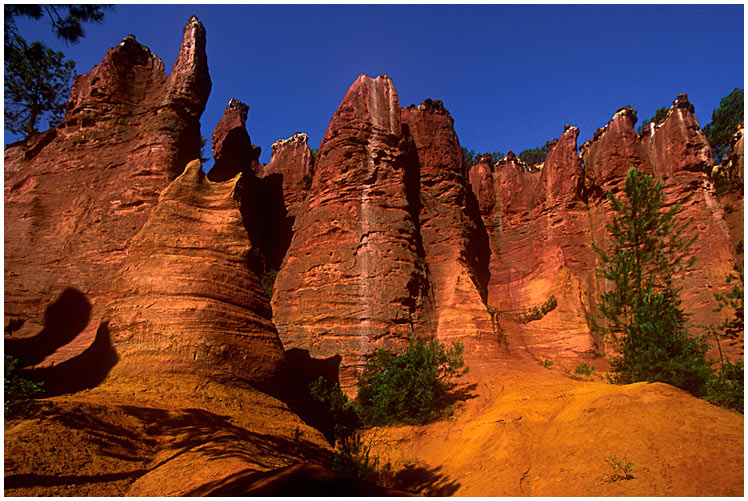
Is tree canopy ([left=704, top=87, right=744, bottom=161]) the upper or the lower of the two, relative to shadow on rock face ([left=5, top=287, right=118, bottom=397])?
upper

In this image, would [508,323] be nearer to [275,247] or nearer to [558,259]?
[558,259]

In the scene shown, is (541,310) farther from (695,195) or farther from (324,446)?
(324,446)

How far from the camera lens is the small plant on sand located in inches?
261

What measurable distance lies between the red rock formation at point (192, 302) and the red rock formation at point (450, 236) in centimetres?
825

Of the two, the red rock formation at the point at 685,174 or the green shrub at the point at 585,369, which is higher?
the red rock formation at the point at 685,174

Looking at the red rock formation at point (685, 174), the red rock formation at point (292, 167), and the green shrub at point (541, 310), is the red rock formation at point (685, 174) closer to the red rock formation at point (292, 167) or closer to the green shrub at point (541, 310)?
the green shrub at point (541, 310)

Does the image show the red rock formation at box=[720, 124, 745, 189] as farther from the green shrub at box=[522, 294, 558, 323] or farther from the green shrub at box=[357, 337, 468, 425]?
the green shrub at box=[357, 337, 468, 425]

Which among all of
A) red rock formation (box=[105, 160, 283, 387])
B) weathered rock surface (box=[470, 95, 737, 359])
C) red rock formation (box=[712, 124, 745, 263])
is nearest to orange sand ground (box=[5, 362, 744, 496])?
red rock formation (box=[105, 160, 283, 387])

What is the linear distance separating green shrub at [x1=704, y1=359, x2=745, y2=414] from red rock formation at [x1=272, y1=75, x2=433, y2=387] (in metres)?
8.92

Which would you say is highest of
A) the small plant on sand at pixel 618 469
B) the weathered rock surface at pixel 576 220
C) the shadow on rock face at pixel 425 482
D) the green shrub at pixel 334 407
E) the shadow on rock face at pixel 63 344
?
the weathered rock surface at pixel 576 220

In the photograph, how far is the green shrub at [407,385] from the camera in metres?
13.1

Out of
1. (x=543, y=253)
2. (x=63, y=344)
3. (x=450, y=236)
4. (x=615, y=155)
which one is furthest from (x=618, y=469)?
(x=615, y=155)

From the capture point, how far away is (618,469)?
688 centimetres

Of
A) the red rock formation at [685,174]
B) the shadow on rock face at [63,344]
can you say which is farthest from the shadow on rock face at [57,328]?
the red rock formation at [685,174]
